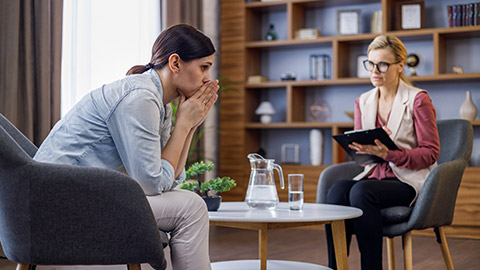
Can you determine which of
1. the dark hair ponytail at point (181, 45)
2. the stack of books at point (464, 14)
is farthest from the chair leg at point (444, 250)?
the stack of books at point (464, 14)

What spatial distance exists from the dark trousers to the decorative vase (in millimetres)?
2069

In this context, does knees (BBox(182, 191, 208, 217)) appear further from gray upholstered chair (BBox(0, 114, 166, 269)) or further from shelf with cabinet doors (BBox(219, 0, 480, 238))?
shelf with cabinet doors (BBox(219, 0, 480, 238))

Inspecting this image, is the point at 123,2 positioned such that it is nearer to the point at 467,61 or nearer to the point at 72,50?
the point at 72,50

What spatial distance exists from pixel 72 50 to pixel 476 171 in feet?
9.18

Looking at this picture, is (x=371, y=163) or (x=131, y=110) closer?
(x=131, y=110)

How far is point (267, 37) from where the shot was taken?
5.20 metres

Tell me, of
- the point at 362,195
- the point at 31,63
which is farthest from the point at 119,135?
the point at 31,63

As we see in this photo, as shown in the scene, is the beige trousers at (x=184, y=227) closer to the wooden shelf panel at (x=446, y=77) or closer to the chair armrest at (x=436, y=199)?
the chair armrest at (x=436, y=199)

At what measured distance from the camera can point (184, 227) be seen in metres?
1.64

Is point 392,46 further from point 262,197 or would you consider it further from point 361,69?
point 361,69

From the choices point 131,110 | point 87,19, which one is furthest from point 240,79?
point 131,110

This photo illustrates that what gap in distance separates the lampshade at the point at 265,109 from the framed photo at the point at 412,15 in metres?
1.19

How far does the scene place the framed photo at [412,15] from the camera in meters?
4.69

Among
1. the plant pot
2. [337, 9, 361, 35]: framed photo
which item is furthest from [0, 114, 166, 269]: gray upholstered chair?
[337, 9, 361, 35]: framed photo
